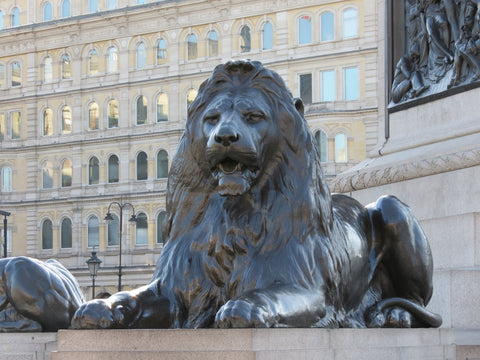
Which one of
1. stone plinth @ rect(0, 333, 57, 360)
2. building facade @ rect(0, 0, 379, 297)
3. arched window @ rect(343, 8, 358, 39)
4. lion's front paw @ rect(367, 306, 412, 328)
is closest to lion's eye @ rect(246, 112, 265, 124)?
lion's front paw @ rect(367, 306, 412, 328)

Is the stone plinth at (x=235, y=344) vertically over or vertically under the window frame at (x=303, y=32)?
under

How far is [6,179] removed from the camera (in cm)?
6034

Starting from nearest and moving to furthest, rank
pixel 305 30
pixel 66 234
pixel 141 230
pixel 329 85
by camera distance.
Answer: pixel 329 85
pixel 305 30
pixel 141 230
pixel 66 234

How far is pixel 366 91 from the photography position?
166ft

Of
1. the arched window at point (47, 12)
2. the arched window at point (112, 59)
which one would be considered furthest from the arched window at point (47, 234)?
the arched window at point (47, 12)

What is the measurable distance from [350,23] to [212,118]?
46.5 metres

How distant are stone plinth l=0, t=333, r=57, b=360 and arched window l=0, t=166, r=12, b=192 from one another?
5366 cm

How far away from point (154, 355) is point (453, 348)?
1835 millimetres

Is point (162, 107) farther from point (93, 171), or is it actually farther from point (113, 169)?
point (93, 171)

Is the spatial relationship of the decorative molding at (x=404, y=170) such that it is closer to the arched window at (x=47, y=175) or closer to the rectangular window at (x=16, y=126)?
the arched window at (x=47, y=175)

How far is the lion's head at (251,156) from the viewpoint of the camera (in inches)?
206

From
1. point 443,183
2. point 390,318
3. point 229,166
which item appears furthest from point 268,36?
point 229,166

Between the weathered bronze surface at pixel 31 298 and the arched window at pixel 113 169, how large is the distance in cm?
4948

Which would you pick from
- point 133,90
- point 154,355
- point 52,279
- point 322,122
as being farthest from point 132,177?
point 154,355
